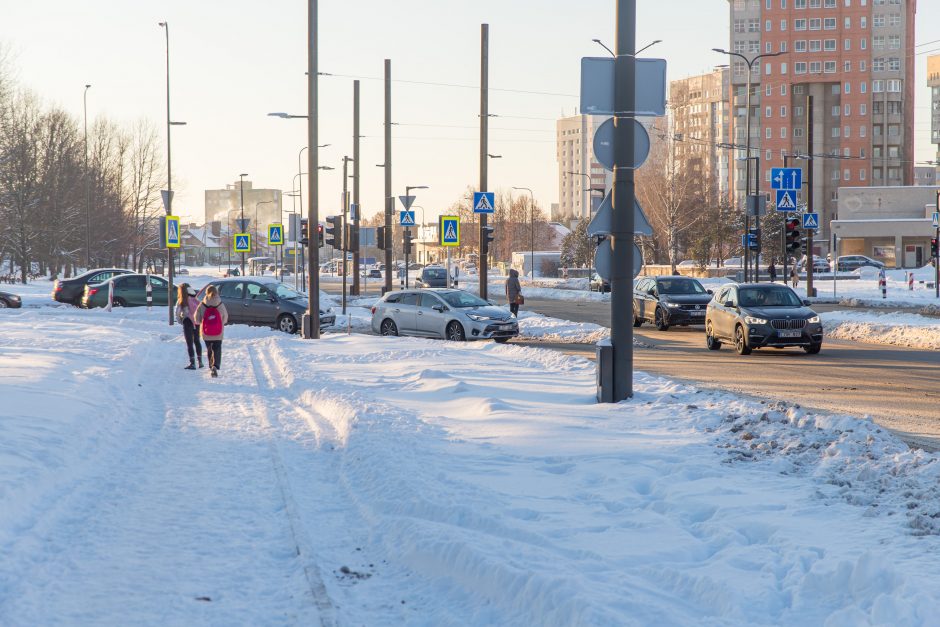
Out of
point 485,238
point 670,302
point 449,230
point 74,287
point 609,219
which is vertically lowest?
point 670,302

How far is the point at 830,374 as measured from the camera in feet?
58.0

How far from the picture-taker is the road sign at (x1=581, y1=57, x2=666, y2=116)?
12703 millimetres

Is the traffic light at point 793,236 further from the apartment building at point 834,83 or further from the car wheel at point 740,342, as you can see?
the apartment building at point 834,83

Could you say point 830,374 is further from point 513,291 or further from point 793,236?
point 793,236

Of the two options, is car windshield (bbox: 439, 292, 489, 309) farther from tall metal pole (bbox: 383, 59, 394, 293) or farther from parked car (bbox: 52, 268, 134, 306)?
parked car (bbox: 52, 268, 134, 306)

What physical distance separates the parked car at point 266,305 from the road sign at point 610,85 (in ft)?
59.9

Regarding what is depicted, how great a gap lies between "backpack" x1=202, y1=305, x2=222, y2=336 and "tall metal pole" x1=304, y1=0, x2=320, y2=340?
6372 mm

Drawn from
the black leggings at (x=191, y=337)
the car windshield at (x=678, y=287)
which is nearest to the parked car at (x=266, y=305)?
the car windshield at (x=678, y=287)

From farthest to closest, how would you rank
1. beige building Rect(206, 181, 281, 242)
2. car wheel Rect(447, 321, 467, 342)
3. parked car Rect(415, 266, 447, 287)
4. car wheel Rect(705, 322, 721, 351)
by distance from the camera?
beige building Rect(206, 181, 281, 242) → parked car Rect(415, 266, 447, 287) → car wheel Rect(447, 321, 467, 342) → car wheel Rect(705, 322, 721, 351)

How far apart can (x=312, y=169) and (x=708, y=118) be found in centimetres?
17921

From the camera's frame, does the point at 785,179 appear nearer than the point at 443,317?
No

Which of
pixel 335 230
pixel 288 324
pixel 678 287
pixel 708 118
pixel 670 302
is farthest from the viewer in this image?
pixel 708 118

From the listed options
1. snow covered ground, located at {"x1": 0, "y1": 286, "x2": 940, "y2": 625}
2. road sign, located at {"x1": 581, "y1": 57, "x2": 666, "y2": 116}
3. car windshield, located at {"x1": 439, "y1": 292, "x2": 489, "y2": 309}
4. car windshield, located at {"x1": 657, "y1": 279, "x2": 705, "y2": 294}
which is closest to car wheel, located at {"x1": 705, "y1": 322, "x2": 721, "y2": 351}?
car windshield, located at {"x1": 439, "y1": 292, "x2": 489, "y2": 309}

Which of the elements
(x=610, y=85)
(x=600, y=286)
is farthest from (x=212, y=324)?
(x=600, y=286)
